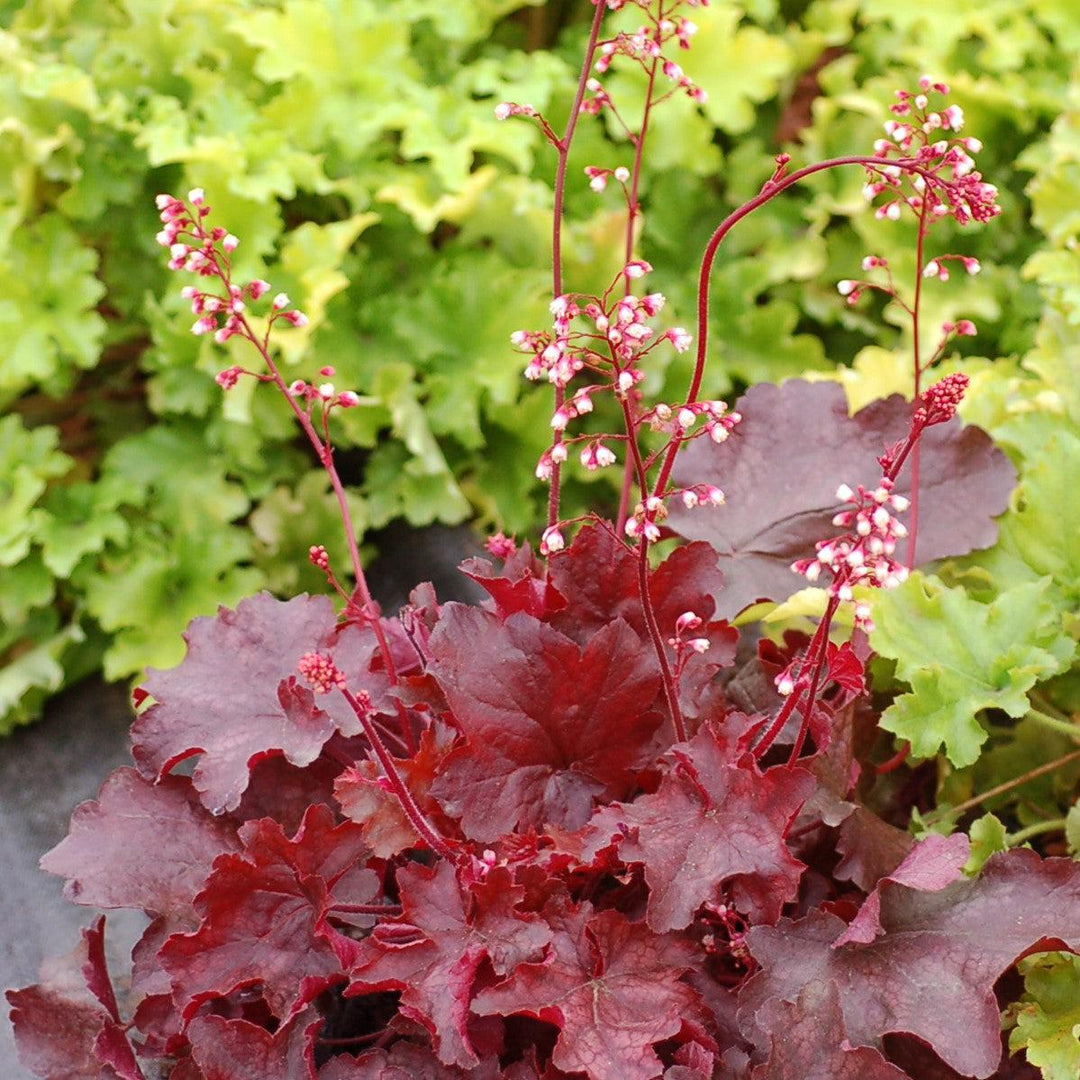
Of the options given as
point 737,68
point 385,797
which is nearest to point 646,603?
point 385,797

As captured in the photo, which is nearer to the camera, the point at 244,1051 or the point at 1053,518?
the point at 244,1051

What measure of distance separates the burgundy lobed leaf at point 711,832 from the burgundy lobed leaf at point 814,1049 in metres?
0.08

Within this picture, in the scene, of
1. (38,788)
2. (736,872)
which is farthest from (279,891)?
(38,788)

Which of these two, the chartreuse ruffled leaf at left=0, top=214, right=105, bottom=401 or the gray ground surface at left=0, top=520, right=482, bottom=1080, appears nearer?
the gray ground surface at left=0, top=520, right=482, bottom=1080

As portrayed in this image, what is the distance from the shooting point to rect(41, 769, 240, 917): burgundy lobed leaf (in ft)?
3.84

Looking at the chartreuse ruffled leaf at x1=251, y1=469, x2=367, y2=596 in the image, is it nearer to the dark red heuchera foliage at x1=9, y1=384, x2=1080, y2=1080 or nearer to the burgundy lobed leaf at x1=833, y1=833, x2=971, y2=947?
the dark red heuchera foliage at x1=9, y1=384, x2=1080, y2=1080

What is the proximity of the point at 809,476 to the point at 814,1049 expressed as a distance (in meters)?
0.69

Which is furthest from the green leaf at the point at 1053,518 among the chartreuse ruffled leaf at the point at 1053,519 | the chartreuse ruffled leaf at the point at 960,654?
the chartreuse ruffled leaf at the point at 960,654

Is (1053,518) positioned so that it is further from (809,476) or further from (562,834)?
(562,834)

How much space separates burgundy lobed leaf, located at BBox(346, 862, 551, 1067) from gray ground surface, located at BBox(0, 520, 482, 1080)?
573 millimetres

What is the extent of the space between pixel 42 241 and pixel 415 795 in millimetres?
1526

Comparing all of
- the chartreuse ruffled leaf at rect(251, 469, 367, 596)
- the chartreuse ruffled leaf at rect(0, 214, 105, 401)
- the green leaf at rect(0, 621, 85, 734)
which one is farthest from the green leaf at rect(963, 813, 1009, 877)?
the chartreuse ruffled leaf at rect(0, 214, 105, 401)

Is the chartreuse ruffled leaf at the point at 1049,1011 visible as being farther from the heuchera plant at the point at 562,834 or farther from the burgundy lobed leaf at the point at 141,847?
the burgundy lobed leaf at the point at 141,847

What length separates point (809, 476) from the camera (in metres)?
1.48
